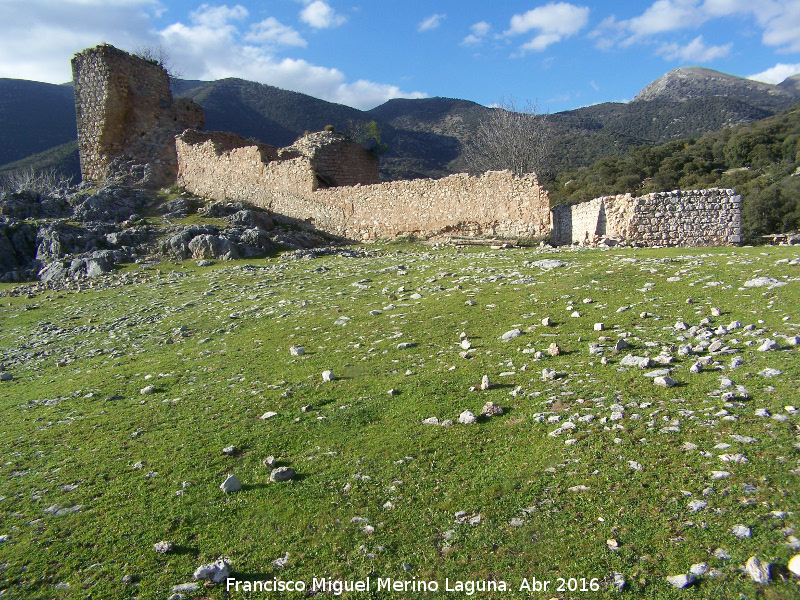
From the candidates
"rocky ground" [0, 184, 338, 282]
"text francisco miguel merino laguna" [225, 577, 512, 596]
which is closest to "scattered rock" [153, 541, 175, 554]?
"text francisco miguel merino laguna" [225, 577, 512, 596]

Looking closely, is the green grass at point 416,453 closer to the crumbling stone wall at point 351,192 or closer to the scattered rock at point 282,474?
the scattered rock at point 282,474

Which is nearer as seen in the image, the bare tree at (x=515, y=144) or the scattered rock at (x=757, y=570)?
the scattered rock at (x=757, y=570)

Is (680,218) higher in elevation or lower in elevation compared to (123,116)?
lower

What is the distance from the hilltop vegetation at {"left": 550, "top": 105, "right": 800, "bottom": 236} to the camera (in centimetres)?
2941

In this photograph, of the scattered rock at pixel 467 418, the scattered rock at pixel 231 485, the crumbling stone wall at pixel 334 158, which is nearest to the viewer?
the scattered rock at pixel 231 485

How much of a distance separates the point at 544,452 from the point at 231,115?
2969 inches

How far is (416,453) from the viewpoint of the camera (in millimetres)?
4535

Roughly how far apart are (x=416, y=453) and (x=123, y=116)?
97.1 ft

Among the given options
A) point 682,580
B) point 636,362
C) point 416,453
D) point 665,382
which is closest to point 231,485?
point 416,453

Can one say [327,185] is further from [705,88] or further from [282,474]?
[705,88]

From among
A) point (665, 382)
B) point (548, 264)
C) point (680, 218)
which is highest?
point (680, 218)

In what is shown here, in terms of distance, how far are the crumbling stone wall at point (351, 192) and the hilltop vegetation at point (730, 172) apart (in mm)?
13759

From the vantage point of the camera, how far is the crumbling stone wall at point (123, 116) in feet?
88.8

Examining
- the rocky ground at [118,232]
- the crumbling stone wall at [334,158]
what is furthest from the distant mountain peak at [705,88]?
the rocky ground at [118,232]
